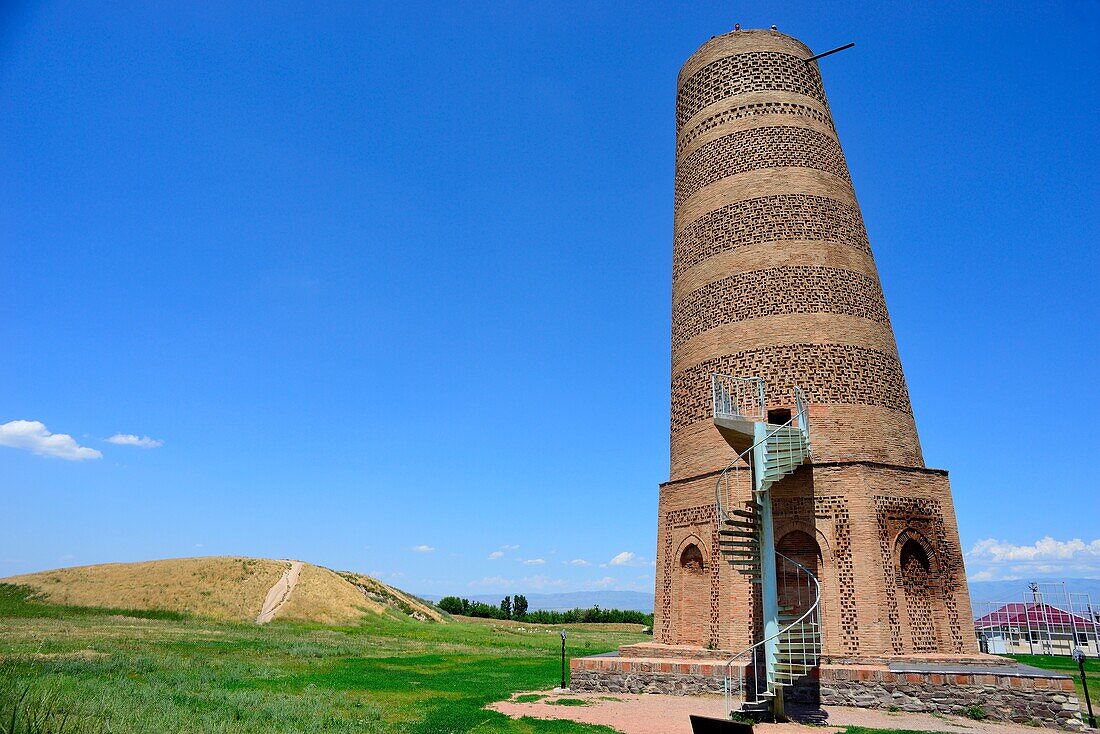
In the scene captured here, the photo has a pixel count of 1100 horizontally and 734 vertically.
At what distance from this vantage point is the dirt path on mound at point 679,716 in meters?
10.8

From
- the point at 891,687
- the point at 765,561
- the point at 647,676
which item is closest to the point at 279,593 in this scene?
the point at 647,676

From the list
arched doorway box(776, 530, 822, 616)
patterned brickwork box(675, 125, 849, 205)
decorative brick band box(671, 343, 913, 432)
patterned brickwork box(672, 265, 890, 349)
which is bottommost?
arched doorway box(776, 530, 822, 616)

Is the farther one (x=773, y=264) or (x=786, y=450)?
(x=773, y=264)

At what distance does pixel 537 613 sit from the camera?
2190 inches

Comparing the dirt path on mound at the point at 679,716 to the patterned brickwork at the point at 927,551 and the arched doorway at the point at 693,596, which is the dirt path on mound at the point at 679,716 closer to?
the arched doorway at the point at 693,596

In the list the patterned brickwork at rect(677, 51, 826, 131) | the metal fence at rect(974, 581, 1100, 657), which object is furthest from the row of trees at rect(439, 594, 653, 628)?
the patterned brickwork at rect(677, 51, 826, 131)

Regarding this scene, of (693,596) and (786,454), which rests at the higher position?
(786,454)

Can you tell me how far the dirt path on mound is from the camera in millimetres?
10805

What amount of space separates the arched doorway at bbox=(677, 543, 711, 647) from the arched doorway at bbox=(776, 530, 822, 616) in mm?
1632

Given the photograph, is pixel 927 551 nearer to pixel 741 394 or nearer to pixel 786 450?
pixel 786 450

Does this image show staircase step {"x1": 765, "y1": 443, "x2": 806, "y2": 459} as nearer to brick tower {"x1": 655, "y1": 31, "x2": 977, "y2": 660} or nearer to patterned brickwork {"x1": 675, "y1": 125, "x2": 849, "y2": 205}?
brick tower {"x1": 655, "y1": 31, "x2": 977, "y2": 660}

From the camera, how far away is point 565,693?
14.5m

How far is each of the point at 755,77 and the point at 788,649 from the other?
14.5m

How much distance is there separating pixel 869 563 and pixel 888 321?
6437 millimetres
